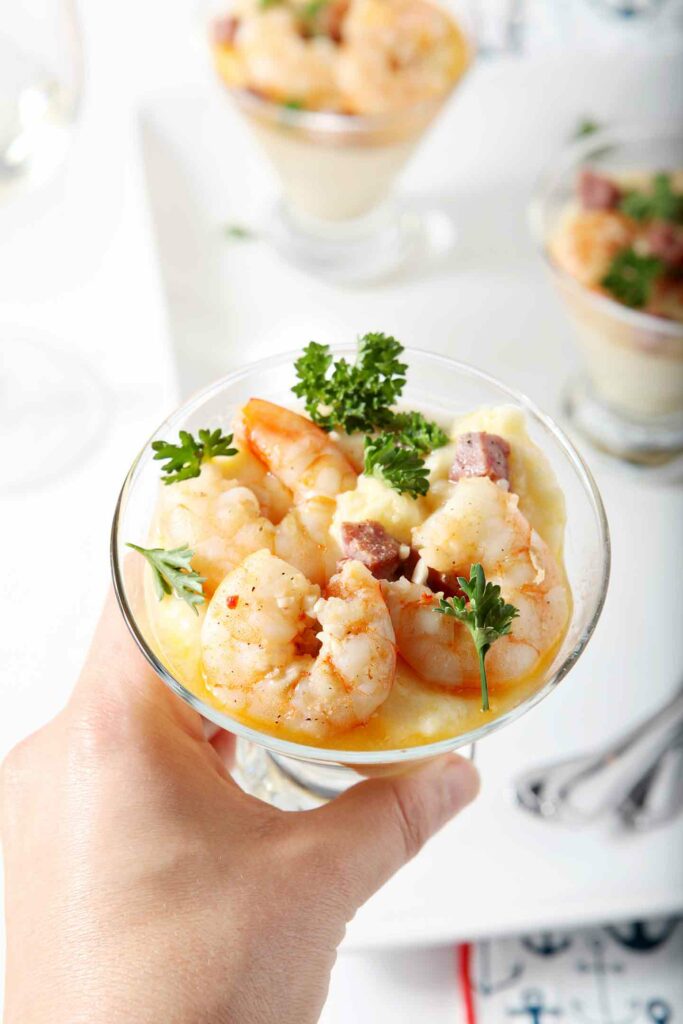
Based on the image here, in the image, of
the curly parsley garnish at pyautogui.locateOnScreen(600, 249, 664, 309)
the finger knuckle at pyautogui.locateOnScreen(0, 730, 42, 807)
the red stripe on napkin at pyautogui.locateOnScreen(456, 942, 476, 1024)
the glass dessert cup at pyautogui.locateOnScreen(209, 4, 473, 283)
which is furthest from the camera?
the glass dessert cup at pyautogui.locateOnScreen(209, 4, 473, 283)

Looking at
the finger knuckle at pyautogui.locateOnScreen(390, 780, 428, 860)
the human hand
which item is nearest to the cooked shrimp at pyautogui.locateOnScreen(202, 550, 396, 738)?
the human hand

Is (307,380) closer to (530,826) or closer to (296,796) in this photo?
(296,796)

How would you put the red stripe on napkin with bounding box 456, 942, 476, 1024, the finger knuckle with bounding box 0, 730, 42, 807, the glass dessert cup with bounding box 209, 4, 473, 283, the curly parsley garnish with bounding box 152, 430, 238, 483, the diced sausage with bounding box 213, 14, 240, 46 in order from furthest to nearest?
1. the diced sausage with bounding box 213, 14, 240, 46
2. the glass dessert cup with bounding box 209, 4, 473, 283
3. the red stripe on napkin with bounding box 456, 942, 476, 1024
4. the finger knuckle with bounding box 0, 730, 42, 807
5. the curly parsley garnish with bounding box 152, 430, 238, 483

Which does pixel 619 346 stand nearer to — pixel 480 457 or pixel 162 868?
pixel 480 457

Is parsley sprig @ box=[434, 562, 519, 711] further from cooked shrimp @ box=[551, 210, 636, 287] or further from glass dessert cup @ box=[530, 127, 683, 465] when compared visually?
cooked shrimp @ box=[551, 210, 636, 287]

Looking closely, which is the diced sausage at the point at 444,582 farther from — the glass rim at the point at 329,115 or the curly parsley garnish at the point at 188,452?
the glass rim at the point at 329,115

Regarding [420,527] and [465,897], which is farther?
[465,897]

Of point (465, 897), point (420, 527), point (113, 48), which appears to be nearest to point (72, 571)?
point (465, 897)
